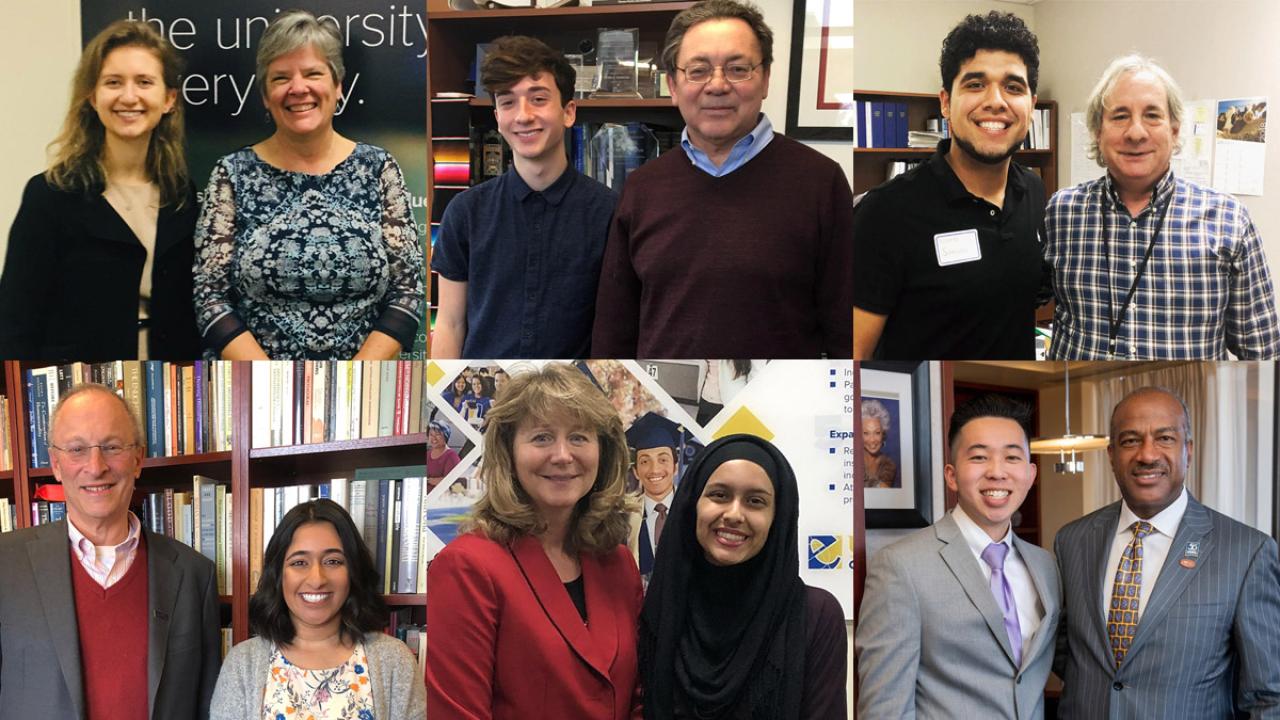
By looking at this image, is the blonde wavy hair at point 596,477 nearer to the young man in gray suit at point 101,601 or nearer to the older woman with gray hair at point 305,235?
the older woman with gray hair at point 305,235

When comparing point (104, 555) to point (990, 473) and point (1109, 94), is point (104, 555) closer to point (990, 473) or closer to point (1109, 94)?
point (990, 473)

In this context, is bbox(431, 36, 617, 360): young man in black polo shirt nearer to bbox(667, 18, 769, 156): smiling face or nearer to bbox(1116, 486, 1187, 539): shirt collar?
bbox(667, 18, 769, 156): smiling face

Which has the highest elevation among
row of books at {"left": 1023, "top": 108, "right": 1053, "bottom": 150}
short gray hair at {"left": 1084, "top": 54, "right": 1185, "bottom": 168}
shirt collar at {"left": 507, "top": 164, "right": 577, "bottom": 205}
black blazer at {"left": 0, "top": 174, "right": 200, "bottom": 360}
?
short gray hair at {"left": 1084, "top": 54, "right": 1185, "bottom": 168}

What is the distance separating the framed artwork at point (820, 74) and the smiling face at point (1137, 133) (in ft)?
2.09

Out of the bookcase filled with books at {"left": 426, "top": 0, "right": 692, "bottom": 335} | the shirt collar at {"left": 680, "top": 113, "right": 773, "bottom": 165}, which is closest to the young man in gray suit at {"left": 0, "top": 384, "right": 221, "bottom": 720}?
the bookcase filled with books at {"left": 426, "top": 0, "right": 692, "bottom": 335}

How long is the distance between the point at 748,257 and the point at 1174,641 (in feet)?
4.51

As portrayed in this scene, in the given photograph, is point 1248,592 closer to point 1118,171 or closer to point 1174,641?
point 1174,641

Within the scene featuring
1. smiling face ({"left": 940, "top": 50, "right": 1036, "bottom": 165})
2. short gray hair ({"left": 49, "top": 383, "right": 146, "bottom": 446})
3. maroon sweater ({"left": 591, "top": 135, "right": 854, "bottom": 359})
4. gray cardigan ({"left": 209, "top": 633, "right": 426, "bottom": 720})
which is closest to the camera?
maroon sweater ({"left": 591, "top": 135, "right": 854, "bottom": 359})

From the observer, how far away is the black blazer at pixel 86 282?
278 centimetres

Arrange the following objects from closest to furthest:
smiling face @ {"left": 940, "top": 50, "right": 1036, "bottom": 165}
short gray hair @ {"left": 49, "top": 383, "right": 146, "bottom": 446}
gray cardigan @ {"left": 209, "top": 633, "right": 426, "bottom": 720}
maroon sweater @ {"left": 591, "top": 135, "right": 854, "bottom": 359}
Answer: maroon sweater @ {"left": 591, "top": 135, "right": 854, "bottom": 359}
smiling face @ {"left": 940, "top": 50, "right": 1036, "bottom": 165}
gray cardigan @ {"left": 209, "top": 633, "right": 426, "bottom": 720}
short gray hair @ {"left": 49, "top": 383, "right": 146, "bottom": 446}

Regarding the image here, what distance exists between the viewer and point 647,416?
2691 millimetres

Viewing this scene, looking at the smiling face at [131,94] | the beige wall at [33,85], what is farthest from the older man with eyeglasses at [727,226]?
the beige wall at [33,85]

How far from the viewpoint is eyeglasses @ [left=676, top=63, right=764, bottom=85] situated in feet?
8.41

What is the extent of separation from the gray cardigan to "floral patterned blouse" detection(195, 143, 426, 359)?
749 millimetres
